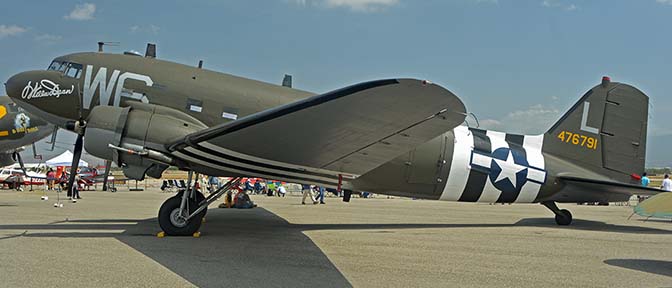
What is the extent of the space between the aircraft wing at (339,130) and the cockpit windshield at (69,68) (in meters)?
3.14

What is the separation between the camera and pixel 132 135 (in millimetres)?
8102

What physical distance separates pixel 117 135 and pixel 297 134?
334cm

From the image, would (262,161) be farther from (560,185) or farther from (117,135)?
(560,185)

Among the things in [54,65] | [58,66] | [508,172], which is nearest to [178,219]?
[58,66]

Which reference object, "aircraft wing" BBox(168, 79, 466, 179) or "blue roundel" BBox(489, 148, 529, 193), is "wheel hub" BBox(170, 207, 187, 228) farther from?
"blue roundel" BBox(489, 148, 529, 193)

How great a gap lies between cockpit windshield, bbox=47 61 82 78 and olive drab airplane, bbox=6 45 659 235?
0.07 feet

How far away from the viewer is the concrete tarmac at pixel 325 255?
216 inches

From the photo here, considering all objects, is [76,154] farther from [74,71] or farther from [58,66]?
[58,66]

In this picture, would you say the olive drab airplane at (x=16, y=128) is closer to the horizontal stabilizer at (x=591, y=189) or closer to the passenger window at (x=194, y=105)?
the passenger window at (x=194, y=105)

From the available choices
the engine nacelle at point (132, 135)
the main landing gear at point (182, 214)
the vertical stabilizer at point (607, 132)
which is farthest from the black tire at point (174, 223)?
the vertical stabilizer at point (607, 132)

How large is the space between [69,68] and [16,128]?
8.97 meters

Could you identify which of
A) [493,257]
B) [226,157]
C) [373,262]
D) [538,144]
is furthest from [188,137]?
[538,144]

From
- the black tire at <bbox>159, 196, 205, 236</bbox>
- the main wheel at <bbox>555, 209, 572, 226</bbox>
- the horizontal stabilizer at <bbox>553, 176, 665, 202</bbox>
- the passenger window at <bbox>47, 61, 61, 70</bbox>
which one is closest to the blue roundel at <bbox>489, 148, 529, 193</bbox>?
the horizontal stabilizer at <bbox>553, 176, 665, 202</bbox>

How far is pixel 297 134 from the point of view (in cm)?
679
